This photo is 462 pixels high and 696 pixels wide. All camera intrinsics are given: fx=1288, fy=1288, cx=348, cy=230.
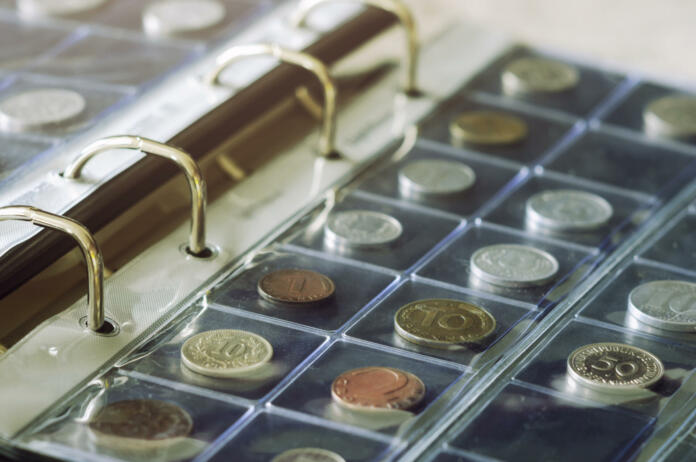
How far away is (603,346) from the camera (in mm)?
972

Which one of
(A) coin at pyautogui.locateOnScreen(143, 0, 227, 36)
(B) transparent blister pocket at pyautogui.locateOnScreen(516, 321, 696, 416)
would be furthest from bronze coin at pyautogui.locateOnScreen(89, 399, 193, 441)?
(A) coin at pyautogui.locateOnScreen(143, 0, 227, 36)

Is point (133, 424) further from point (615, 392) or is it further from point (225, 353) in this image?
point (615, 392)

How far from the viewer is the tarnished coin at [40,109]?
1.21 meters

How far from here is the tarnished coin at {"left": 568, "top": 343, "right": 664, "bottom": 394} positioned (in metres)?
0.93

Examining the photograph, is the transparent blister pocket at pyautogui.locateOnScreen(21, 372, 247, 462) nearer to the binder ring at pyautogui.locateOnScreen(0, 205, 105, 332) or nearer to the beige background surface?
the binder ring at pyautogui.locateOnScreen(0, 205, 105, 332)

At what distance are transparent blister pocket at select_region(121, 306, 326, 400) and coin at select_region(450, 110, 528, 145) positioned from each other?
399 millimetres

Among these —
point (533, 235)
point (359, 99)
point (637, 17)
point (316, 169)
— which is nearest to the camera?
point (533, 235)

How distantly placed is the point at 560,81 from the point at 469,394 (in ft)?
2.00

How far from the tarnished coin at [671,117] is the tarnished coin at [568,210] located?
18 centimetres

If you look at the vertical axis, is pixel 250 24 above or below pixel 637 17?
above

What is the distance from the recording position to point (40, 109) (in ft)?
4.08

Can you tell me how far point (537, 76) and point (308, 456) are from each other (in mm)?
720

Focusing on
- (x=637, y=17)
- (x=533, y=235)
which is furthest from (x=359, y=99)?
(x=637, y=17)

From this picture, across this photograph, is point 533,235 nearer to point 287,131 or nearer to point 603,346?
point 603,346
